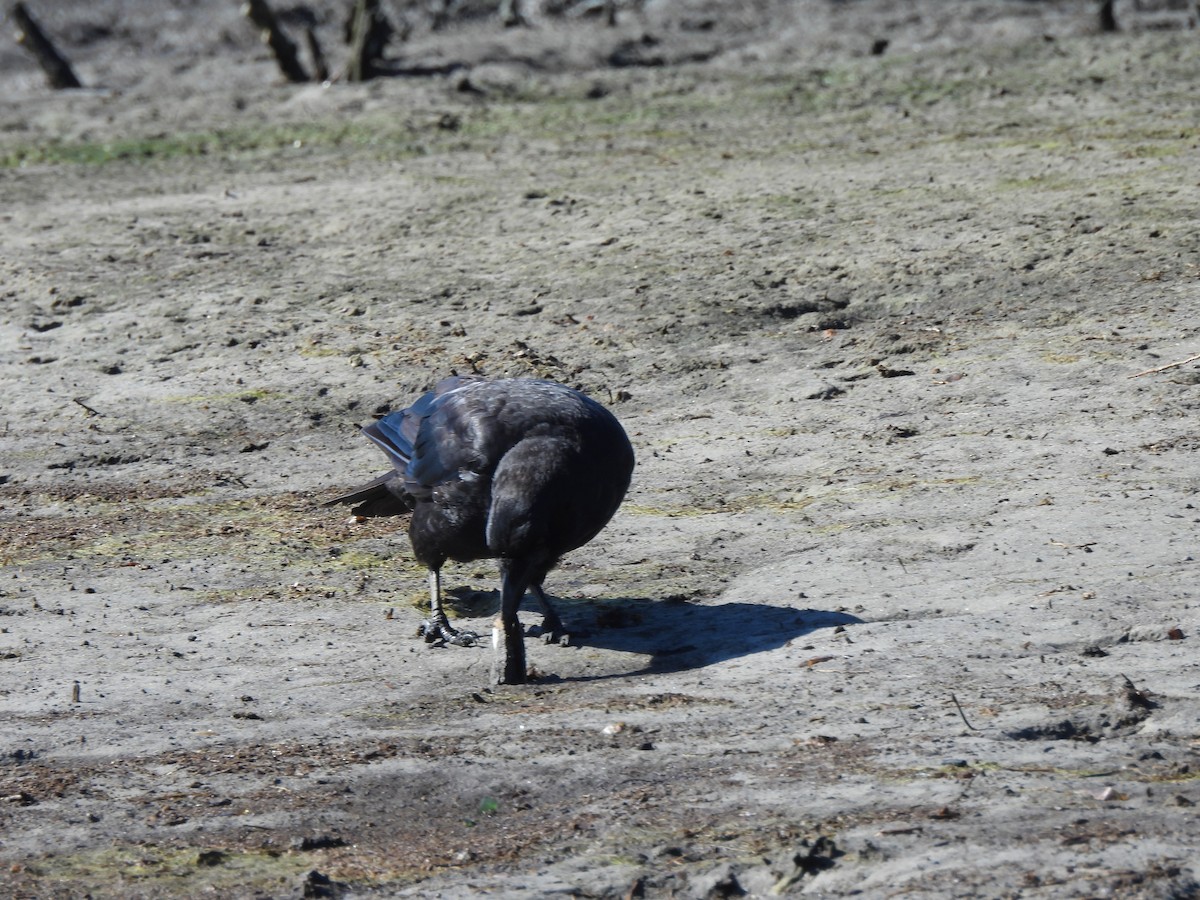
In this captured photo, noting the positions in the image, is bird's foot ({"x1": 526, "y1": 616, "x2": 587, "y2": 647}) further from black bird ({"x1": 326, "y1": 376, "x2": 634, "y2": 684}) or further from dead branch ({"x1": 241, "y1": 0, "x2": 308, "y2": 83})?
dead branch ({"x1": 241, "y1": 0, "x2": 308, "y2": 83})

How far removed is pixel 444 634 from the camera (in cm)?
607

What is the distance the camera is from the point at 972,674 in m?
5.19

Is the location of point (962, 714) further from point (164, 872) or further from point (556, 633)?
point (164, 872)

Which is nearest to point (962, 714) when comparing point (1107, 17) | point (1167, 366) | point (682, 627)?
point (682, 627)

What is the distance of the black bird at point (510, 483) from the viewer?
566cm

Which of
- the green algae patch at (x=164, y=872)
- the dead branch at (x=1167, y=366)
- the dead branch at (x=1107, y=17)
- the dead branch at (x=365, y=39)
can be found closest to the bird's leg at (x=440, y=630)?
the green algae patch at (x=164, y=872)

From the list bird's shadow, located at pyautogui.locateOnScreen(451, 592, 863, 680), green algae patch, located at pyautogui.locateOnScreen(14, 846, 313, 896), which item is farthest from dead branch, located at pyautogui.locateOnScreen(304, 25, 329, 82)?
green algae patch, located at pyautogui.locateOnScreen(14, 846, 313, 896)

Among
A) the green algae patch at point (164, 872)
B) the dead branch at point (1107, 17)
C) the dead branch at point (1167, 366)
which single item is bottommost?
the green algae patch at point (164, 872)

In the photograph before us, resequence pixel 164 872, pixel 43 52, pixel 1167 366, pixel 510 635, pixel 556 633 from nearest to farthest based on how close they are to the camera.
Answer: pixel 164 872, pixel 510 635, pixel 556 633, pixel 1167 366, pixel 43 52

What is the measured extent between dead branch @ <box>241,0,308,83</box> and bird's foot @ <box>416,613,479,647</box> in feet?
33.9

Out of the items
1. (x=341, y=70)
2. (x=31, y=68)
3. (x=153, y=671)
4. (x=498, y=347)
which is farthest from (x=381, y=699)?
(x=31, y=68)

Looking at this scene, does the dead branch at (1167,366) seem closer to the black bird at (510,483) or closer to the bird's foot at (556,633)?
the black bird at (510,483)

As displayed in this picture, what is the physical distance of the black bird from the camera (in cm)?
566

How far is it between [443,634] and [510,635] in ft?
1.71
